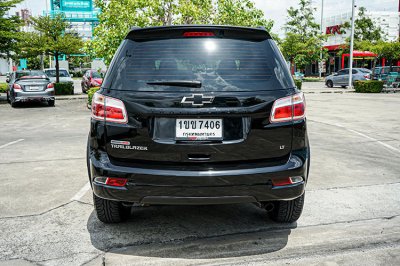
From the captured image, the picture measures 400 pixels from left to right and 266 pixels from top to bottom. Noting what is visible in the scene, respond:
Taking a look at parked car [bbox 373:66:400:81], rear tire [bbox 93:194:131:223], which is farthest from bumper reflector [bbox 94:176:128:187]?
parked car [bbox 373:66:400:81]

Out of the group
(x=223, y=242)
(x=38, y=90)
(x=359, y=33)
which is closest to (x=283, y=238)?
(x=223, y=242)

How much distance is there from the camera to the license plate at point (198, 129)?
127 inches

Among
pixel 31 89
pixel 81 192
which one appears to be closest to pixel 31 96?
pixel 31 89

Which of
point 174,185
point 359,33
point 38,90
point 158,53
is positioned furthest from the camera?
point 359,33

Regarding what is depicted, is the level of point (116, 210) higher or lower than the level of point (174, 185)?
lower

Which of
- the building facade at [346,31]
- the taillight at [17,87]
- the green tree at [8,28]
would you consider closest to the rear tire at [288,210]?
the taillight at [17,87]

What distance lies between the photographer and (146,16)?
16.2 meters

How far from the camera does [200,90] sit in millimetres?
3268

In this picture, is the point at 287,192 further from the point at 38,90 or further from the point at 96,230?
the point at 38,90

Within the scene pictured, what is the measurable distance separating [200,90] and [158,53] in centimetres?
52

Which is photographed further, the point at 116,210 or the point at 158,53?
the point at 116,210

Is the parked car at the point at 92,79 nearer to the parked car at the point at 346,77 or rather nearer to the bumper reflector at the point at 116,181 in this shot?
the parked car at the point at 346,77

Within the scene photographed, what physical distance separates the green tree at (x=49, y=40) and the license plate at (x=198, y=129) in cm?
2372

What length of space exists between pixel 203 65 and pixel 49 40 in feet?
79.3
